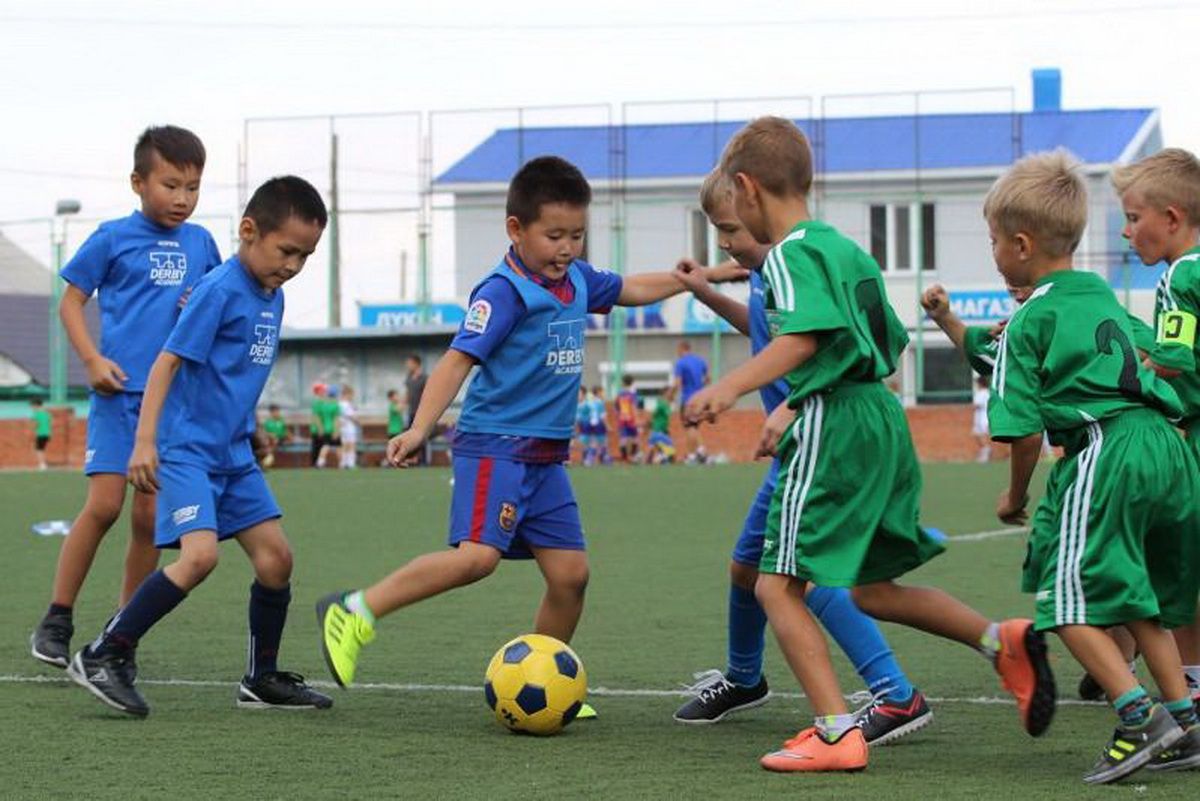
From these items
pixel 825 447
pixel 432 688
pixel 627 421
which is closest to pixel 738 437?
pixel 627 421

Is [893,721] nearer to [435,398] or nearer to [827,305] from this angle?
[827,305]

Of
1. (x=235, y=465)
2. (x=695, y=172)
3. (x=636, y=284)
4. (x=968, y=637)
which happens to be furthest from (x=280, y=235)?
(x=695, y=172)

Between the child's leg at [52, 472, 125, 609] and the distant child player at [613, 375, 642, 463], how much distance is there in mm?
27648

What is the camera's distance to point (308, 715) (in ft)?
19.6

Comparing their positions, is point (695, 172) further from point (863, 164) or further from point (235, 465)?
point (235, 465)

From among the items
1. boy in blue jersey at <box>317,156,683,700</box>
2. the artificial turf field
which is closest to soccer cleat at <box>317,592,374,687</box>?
boy in blue jersey at <box>317,156,683,700</box>

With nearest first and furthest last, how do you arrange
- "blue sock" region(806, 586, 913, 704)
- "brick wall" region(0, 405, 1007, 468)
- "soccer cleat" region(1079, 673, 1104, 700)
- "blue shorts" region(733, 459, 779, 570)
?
"blue sock" region(806, 586, 913, 704), "blue shorts" region(733, 459, 779, 570), "soccer cleat" region(1079, 673, 1104, 700), "brick wall" region(0, 405, 1007, 468)

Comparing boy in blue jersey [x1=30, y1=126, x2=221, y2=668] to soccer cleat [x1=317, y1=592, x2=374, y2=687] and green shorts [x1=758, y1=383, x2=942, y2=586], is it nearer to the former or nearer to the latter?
soccer cleat [x1=317, y1=592, x2=374, y2=687]

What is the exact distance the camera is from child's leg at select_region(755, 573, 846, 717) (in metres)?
4.98

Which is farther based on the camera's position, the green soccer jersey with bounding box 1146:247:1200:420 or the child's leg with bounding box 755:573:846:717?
the green soccer jersey with bounding box 1146:247:1200:420

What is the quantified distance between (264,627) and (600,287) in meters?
1.56

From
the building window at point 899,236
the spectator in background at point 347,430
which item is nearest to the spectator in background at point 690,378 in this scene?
the spectator in background at point 347,430

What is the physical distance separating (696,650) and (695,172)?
36637 millimetres

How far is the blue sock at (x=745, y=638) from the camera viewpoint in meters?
6.05
